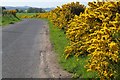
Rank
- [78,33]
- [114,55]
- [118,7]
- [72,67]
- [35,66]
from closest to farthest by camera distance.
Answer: [114,55], [118,7], [72,67], [35,66], [78,33]

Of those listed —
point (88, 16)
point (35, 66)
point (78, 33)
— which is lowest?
point (35, 66)

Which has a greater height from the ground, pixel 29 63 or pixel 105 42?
pixel 105 42

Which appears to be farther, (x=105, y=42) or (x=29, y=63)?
(x=29, y=63)

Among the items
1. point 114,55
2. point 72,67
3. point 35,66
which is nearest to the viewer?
point 114,55

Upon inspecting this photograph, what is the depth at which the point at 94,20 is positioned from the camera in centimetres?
1155

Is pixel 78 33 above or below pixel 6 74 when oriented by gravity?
above

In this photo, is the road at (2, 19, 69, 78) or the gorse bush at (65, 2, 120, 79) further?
the road at (2, 19, 69, 78)

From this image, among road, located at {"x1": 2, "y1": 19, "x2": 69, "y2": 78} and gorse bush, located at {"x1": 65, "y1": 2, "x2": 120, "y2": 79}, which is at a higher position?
gorse bush, located at {"x1": 65, "y1": 2, "x2": 120, "y2": 79}

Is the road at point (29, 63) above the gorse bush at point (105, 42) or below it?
below

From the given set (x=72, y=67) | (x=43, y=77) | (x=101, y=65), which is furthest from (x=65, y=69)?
(x=101, y=65)

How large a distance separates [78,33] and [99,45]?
13.8 feet

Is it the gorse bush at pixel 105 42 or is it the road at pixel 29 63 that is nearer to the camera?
the gorse bush at pixel 105 42

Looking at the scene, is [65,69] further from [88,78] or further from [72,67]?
[88,78]

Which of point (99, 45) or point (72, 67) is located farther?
point (72, 67)
